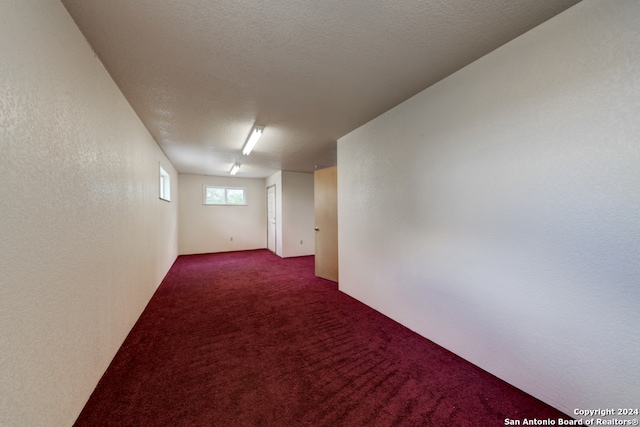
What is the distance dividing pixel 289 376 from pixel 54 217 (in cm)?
176

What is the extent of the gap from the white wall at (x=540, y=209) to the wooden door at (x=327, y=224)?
6.21ft

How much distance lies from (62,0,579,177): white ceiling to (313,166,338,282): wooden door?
160cm


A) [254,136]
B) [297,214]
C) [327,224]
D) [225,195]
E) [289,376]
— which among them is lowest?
[289,376]

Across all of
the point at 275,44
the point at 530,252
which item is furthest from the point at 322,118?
the point at 530,252

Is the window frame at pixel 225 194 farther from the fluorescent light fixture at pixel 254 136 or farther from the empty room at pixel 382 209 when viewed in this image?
the empty room at pixel 382 209

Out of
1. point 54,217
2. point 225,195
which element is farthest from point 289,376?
point 225,195

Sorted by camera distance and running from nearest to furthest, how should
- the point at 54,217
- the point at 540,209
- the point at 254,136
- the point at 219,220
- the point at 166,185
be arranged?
the point at 54,217 → the point at 540,209 → the point at 254,136 → the point at 166,185 → the point at 219,220

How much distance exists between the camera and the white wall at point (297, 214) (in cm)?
615

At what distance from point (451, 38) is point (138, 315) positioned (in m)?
3.94

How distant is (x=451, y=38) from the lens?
1530 mm

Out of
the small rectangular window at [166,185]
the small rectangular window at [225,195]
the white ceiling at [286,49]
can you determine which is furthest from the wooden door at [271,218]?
the white ceiling at [286,49]

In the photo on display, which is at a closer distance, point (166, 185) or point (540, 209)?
point (540, 209)

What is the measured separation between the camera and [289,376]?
172cm

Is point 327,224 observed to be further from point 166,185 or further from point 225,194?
point 225,194
